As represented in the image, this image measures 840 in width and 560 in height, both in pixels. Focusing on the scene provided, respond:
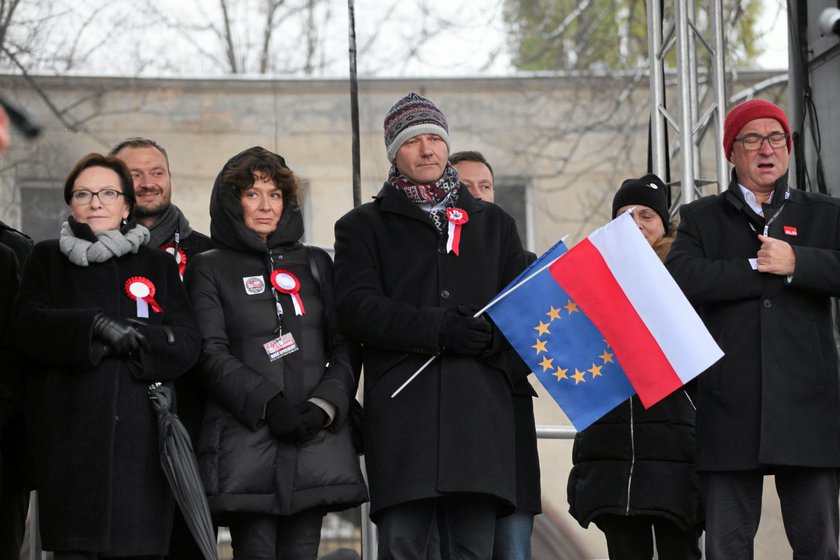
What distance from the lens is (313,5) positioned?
40.5 feet

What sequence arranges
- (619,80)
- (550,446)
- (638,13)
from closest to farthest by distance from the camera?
(550,446) → (619,80) → (638,13)

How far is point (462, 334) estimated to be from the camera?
417cm

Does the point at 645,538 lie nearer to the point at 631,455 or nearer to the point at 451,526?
the point at 631,455

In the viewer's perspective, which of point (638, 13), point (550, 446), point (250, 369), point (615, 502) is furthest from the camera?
point (638, 13)

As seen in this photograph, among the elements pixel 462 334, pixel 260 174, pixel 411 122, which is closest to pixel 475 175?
pixel 411 122

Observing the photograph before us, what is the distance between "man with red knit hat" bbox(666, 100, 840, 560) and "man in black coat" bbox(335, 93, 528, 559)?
0.67 meters

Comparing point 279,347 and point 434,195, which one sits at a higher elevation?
point 434,195

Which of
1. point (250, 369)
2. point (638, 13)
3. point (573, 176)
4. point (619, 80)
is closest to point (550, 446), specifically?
point (573, 176)

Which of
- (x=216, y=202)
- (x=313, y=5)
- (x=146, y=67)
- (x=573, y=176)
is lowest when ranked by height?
(x=216, y=202)

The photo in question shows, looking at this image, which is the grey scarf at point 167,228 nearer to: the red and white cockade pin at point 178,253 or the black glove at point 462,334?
the red and white cockade pin at point 178,253

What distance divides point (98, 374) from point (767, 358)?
217 cm

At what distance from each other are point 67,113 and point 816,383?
7.99 metres

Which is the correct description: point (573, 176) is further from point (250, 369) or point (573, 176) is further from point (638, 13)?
Answer: point (250, 369)

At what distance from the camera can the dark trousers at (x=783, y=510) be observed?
13.9 ft
